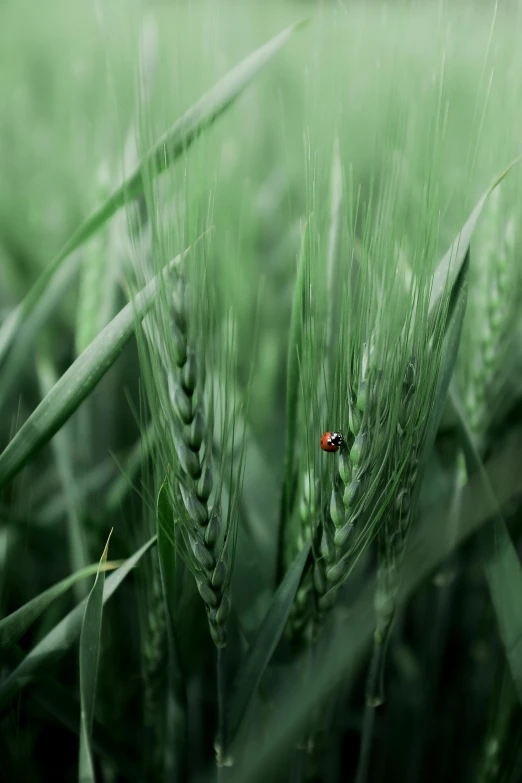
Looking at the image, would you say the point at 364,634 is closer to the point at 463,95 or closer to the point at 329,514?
the point at 329,514

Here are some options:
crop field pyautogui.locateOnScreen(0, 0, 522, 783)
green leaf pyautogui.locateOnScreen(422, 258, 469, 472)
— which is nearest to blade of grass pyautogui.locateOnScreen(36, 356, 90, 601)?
crop field pyautogui.locateOnScreen(0, 0, 522, 783)

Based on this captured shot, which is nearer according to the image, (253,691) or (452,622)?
(253,691)

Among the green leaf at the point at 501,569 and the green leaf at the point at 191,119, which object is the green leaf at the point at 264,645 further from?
the green leaf at the point at 191,119

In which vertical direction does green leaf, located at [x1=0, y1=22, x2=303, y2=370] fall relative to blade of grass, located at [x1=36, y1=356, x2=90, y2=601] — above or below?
above

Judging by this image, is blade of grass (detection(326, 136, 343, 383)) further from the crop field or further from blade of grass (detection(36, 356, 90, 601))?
blade of grass (detection(36, 356, 90, 601))

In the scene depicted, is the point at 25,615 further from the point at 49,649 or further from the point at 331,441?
the point at 331,441

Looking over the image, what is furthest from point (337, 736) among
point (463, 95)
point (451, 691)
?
point (463, 95)
